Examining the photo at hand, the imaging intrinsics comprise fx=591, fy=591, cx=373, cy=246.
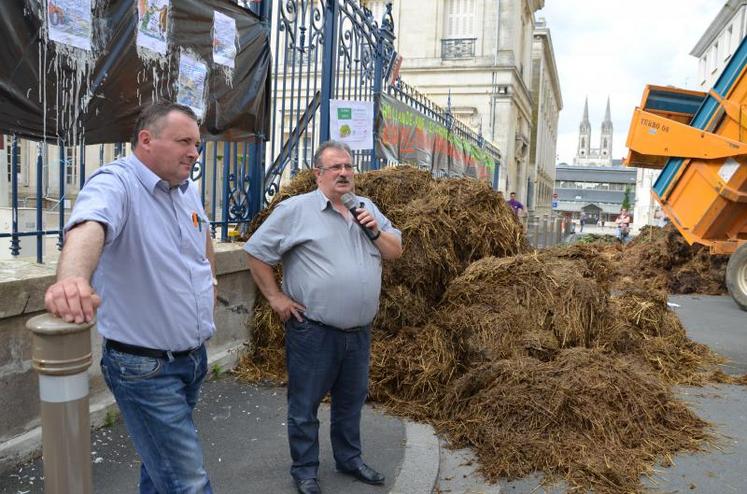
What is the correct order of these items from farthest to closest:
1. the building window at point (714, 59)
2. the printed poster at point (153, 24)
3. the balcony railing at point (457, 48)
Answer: the building window at point (714, 59)
the balcony railing at point (457, 48)
the printed poster at point (153, 24)

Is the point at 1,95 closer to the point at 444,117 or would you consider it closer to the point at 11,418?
the point at 11,418

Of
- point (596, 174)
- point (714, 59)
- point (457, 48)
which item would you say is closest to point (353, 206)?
point (457, 48)

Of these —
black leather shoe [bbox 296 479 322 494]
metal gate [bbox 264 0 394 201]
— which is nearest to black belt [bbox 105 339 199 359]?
black leather shoe [bbox 296 479 322 494]

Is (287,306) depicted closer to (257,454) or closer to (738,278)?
(257,454)

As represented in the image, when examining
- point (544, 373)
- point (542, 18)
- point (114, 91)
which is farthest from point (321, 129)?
point (542, 18)

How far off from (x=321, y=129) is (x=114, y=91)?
295cm

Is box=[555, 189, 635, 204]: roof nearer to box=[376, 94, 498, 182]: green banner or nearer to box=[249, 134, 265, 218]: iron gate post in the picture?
box=[376, 94, 498, 182]: green banner

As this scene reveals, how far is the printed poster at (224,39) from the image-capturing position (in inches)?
188

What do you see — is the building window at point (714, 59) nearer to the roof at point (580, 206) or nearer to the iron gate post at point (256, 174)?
the iron gate post at point (256, 174)

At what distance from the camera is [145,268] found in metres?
2.20

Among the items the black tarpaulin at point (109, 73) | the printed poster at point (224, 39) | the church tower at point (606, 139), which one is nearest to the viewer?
the black tarpaulin at point (109, 73)

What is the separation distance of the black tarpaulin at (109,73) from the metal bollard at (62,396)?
2.11 m

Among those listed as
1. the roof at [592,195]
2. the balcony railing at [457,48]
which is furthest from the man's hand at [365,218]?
the roof at [592,195]

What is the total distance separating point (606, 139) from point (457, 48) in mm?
131902
